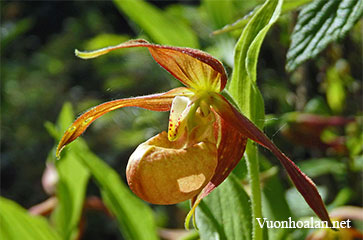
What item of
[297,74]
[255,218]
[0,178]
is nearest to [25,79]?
[0,178]

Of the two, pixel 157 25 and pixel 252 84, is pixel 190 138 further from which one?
pixel 157 25

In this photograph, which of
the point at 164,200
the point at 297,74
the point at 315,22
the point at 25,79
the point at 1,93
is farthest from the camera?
the point at 25,79

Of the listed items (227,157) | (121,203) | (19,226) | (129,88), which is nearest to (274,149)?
(227,157)

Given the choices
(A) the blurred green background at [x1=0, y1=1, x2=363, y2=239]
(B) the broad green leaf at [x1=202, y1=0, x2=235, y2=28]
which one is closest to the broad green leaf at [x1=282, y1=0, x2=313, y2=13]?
(A) the blurred green background at [x1=0, y1=1, x2=363, y2=239]

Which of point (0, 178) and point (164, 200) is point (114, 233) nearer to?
point (0, 178)

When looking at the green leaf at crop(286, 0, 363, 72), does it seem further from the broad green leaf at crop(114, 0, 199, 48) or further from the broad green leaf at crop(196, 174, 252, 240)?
the broad green leaf at crop(114, 0, 199, 48)

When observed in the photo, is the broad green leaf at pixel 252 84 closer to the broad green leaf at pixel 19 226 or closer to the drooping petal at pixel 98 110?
the drooping petal at pixel 98 110

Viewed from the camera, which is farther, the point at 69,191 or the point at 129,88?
the point at 129,88
